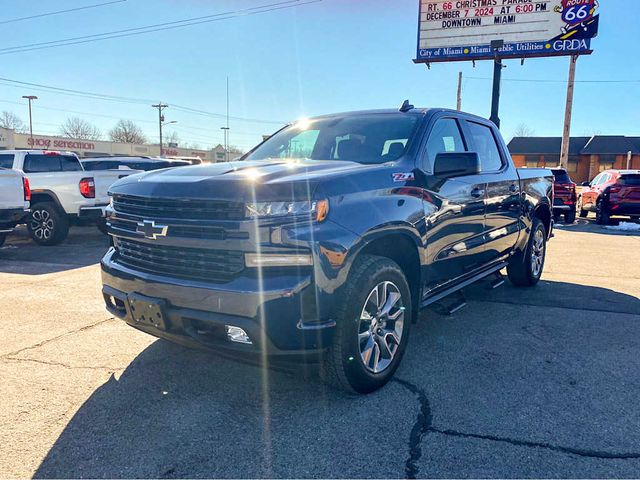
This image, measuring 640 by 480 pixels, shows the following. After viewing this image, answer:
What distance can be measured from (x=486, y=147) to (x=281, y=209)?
319cm

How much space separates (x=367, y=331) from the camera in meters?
3.12

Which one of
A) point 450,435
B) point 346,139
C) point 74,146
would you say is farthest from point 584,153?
point 450,435

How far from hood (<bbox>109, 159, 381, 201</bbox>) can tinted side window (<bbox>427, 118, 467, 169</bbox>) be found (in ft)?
2.52

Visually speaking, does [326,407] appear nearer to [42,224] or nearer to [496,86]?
[42,224]

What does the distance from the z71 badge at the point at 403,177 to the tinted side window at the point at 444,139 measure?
14.4 inches

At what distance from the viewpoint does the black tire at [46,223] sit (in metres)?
9.57

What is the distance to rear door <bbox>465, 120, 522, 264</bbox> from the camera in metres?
4.76

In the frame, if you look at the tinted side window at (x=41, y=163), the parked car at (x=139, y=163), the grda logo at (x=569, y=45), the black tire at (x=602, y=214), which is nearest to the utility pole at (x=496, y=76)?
the grda logo at (x=569, y=45)

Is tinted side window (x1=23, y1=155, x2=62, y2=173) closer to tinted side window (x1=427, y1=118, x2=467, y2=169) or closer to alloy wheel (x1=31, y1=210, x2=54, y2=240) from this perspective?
alloy wheel (x1=31, y1=210, x2=54, y2=240)

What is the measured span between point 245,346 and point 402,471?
1.03 m

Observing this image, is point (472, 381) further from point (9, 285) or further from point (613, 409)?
point (9, 285)

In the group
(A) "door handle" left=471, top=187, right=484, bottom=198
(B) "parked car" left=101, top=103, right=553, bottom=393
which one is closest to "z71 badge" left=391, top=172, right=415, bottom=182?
(B) "parked car" left=101, top=103, right=553, bottom=393

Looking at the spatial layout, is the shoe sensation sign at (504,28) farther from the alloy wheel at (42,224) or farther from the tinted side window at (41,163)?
the alloy wheel at (42,224)

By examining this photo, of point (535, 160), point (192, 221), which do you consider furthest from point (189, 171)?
point (535, 160)
